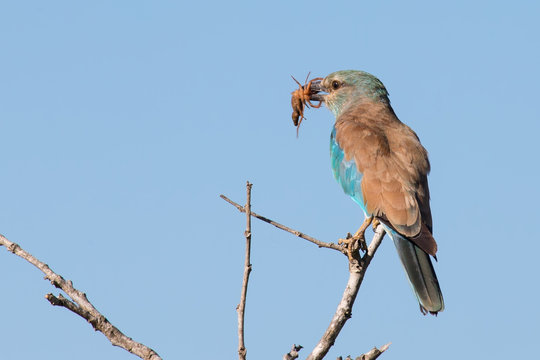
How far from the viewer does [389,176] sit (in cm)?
616

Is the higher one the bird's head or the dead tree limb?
the bird's head

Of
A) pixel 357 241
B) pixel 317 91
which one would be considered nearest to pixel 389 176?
pixel 357 241

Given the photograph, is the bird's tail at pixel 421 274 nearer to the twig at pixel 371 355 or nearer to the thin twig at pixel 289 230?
the thin twig at pixel 289 230

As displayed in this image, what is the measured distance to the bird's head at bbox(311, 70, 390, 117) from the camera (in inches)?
320

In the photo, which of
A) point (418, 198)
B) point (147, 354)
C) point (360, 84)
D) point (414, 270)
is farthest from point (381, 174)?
point (147, 354)

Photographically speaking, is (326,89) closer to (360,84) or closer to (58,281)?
(360,84)

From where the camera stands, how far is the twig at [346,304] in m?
3.71

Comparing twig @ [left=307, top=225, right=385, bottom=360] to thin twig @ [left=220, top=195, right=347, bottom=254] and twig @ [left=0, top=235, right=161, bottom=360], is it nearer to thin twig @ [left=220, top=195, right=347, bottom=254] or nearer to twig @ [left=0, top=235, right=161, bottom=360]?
thin twig @ [left=220, top=195, right=347, bottom=254]

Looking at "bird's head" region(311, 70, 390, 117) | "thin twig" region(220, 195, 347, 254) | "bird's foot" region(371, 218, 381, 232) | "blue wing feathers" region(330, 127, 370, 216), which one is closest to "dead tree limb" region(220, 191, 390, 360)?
"thin twig" region(220, 195, 347, 254)

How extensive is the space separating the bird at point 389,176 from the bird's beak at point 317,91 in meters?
0.53

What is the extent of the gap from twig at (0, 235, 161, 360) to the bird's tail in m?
2.61

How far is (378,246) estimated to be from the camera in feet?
16.8

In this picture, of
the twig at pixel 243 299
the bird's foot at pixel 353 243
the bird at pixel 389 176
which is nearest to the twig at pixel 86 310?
the twig at pixel 243 299

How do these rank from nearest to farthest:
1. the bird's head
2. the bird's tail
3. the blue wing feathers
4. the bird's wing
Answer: the bird's tail, the bird's wing, the blue wing feathers, the bird's head
